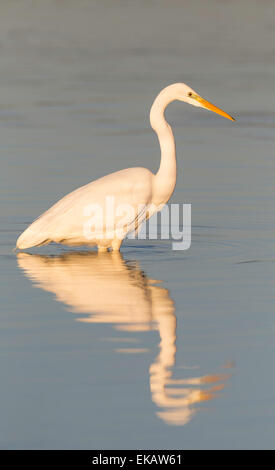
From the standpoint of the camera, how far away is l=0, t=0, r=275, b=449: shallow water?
20.9 feet

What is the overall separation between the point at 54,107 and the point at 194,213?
25.0ft

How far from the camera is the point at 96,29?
98.3 ft

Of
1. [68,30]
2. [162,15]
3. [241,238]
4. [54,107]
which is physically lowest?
[241,238]

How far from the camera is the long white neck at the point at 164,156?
11461 mm

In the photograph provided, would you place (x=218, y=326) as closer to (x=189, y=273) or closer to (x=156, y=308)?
(x=156, y=308)

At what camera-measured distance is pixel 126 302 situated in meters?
8.92

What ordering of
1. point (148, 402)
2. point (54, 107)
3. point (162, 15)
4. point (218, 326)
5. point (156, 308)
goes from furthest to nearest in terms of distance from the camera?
1. point (162, 15)
2. point (54, 107)
3. point (156, 308)
4. point (218, 326)
5. point (148, 402)

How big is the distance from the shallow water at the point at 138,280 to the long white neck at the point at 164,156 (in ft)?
1.62

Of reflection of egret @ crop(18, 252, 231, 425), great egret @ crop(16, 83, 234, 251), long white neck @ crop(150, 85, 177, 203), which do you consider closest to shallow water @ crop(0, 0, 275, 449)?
reflection of egret @ crop(18, 252, 231, 425)

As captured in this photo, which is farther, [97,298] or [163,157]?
[163,157]

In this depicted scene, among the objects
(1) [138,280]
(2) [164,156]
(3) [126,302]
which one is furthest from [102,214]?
(3) [126,302]

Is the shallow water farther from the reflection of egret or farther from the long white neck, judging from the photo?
the long white neck

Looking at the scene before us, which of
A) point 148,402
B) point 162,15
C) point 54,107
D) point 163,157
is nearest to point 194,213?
point 163,157

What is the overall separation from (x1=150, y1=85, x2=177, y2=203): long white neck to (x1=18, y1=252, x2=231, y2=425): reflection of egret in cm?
79
